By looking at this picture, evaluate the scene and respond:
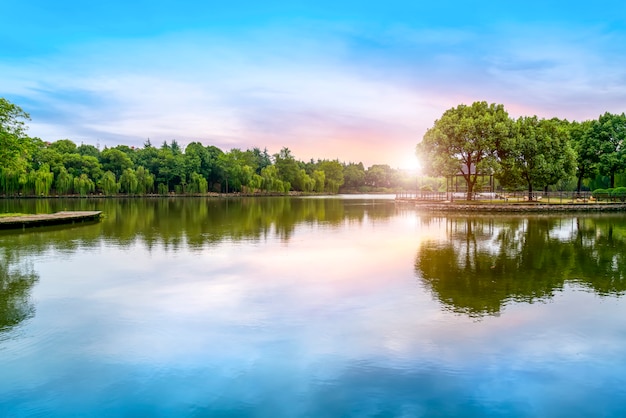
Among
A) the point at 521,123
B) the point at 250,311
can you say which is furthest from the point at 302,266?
the point at 521,123

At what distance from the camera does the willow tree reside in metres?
51.4

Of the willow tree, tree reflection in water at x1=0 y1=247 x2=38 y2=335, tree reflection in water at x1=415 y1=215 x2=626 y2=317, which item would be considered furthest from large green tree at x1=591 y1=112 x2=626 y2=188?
tree reflection in water at x1=0 y1=247 x2=38 y2=335

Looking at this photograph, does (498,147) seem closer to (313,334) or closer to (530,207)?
(530,207)

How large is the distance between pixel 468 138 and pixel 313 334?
46.7 meters

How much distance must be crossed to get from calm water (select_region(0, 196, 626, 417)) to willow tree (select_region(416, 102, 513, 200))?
31.6 meters

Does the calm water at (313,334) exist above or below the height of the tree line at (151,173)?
below

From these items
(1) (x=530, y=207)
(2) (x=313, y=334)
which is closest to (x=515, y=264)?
(2) (x=313, y=334)

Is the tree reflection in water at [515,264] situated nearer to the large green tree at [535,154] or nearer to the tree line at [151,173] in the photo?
the large green tree at [535,154]

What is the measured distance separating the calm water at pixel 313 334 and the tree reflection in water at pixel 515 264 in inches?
4.7

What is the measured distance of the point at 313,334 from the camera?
1097 cm

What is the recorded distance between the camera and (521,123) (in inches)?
2174

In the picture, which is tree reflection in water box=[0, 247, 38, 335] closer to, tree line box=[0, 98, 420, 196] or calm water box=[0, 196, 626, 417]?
calm water box=[0, 196, 626, 417]

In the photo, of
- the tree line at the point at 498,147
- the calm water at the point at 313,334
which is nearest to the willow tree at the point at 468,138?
the tree line at the point at 498,147

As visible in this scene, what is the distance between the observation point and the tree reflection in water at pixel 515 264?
47.6ft
